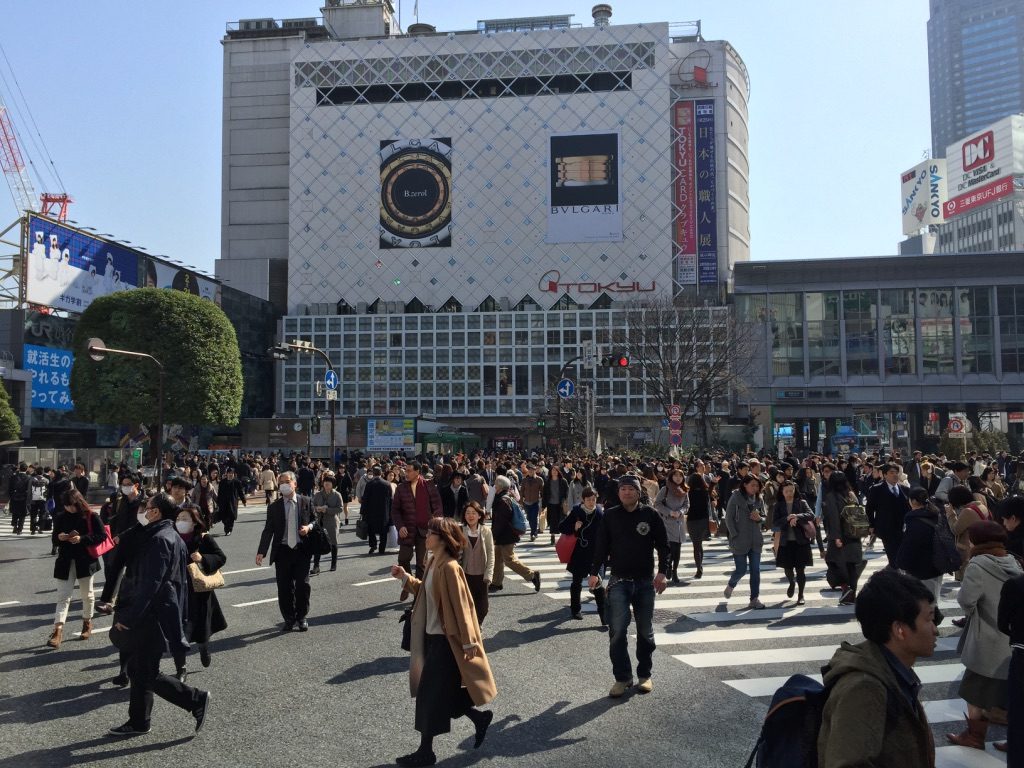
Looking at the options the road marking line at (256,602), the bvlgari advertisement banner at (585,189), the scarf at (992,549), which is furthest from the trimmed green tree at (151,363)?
the bvlgari advertisement banner at (585,189)

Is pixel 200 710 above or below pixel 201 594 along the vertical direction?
below

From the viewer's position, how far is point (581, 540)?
9.78 meters

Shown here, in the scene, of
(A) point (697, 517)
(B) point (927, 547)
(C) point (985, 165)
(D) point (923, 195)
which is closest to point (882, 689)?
(B) point (927, 547)

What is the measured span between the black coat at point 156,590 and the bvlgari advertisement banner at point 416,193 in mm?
80519

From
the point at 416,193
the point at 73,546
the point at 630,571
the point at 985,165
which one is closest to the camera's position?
the point at 630,571

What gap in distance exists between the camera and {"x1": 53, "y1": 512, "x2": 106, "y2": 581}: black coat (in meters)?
8.52

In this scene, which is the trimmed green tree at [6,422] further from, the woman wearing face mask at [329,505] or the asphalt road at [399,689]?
the asphalt road at [399,689]

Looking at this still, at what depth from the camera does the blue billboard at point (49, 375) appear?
46938 mm

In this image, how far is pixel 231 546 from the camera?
1784 centimetres

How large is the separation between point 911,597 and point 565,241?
82237 mm

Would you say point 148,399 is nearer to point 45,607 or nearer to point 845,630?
point 45,607

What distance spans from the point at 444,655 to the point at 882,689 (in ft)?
10.4

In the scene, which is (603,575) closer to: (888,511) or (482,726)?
(888,511)

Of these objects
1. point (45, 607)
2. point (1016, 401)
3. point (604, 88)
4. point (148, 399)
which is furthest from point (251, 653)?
point (604, 88)
